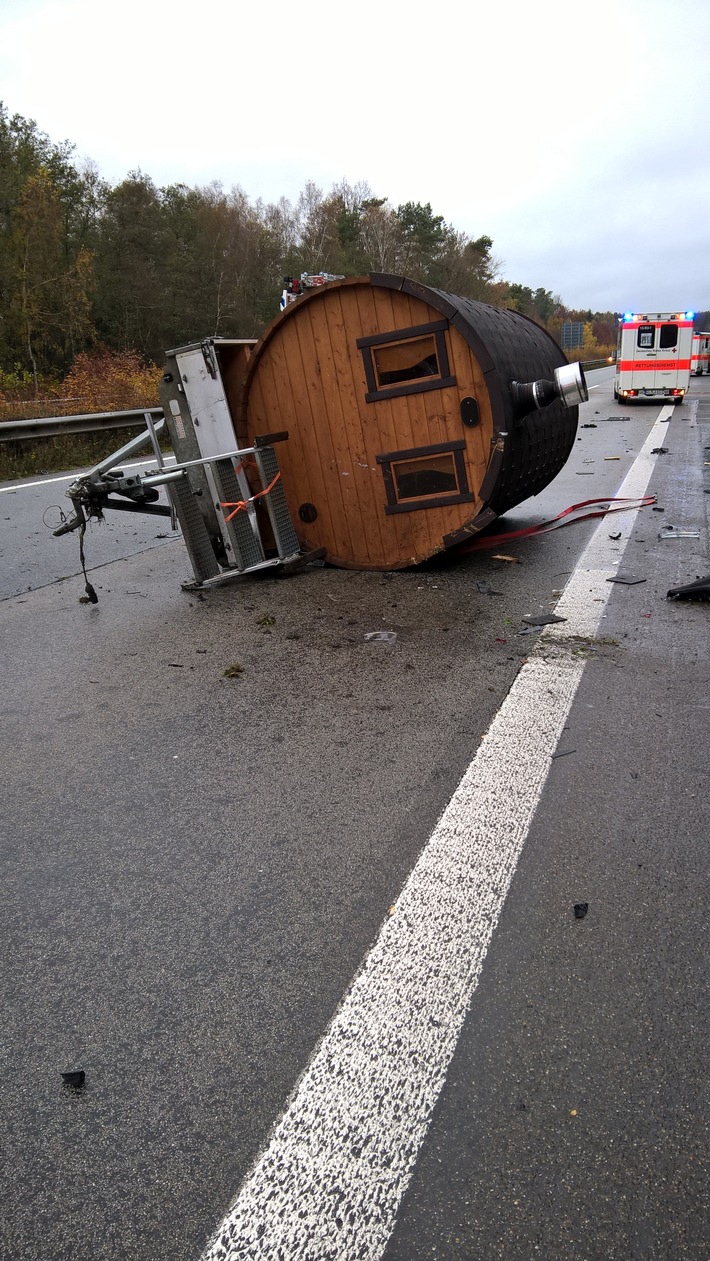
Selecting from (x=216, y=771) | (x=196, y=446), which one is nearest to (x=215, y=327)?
(x=196, y=446)

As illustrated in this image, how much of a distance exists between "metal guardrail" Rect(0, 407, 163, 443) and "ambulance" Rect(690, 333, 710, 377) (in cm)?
3445

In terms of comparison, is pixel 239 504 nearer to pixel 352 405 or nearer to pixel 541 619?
pixel 352 405

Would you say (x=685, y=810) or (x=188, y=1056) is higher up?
(x=188, y=1056)

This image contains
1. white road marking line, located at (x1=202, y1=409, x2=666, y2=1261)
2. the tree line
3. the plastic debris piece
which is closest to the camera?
white road marking line, located at (x1=202, y1=409, x2=666, y2=1261)

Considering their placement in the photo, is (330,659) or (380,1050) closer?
(380,1050)

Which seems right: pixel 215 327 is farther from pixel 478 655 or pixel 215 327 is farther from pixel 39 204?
pixel 478 655

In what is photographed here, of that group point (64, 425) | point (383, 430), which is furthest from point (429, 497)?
point (64, 425)

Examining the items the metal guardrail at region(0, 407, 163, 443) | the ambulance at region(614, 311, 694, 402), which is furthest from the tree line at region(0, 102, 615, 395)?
the ambulance at region(614, 311, 694, 402)

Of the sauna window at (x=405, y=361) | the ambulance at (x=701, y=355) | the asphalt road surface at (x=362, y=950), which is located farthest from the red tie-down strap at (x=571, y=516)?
the ambulance at (x=701, y=355)

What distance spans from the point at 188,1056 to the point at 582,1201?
3.02 ft

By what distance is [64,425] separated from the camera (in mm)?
16391

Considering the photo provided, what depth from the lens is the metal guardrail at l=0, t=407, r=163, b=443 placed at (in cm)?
1499

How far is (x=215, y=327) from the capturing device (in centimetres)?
5241

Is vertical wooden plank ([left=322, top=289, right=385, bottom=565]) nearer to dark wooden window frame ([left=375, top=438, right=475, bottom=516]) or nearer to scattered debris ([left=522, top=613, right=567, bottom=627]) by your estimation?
dark wooden window frame ([left=375, top=438, right=475, bottom=516])
